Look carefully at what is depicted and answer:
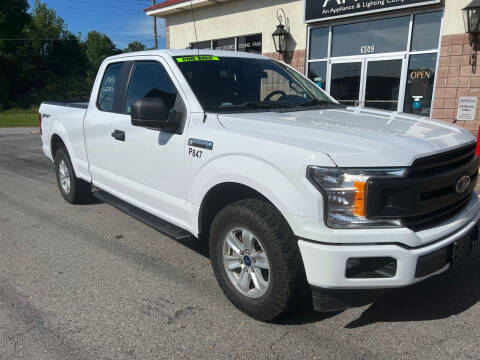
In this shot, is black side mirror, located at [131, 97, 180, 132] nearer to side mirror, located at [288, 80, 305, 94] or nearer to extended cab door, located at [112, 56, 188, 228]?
extended cab door, located at [112, 56, 188, 228]

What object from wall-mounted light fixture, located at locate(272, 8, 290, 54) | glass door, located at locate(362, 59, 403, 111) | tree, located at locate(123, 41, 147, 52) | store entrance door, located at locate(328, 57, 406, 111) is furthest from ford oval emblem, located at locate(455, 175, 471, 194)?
tree, located at locate(123, 41, 147, 52)

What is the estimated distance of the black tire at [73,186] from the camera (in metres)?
5.35

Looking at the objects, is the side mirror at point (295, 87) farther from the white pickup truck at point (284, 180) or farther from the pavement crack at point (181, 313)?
the pavement crack at point (181, 313)

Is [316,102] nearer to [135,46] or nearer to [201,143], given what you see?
[201,143]

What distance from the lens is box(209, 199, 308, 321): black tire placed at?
2428 millimetres

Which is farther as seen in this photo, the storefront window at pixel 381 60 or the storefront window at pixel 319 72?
the storefront window at pixel 319 72

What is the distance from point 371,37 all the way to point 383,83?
115 cm

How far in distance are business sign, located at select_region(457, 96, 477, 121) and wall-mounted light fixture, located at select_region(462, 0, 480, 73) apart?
585mm

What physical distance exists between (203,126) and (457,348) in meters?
2.25

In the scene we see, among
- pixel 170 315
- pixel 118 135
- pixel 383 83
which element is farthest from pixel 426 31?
pixel 170 315

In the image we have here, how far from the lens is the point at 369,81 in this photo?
9961 millimetres

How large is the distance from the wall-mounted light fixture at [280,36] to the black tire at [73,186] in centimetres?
741

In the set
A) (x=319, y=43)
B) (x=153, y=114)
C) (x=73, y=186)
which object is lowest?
(x=73, y=186)

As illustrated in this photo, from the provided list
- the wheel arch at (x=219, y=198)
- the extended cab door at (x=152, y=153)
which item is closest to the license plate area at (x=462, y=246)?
the wheel arch at (x=219, y=198)
